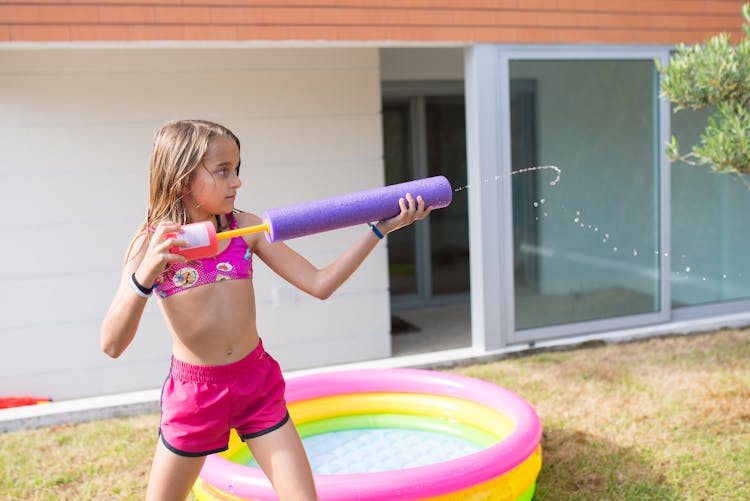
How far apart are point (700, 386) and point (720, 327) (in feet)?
5.88

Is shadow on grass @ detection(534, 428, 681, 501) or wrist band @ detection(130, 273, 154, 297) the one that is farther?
shadow on grass @ detection(534, 428, 681, 501)

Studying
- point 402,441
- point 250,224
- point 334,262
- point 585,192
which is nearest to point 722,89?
point 585,192

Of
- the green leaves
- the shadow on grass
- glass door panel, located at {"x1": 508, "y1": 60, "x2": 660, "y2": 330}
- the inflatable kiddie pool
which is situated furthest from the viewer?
glass door panel, located at {"x1": 508, "y1": 60, "x2": 660, "y2": 330}

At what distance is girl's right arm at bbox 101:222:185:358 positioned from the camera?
1989 millimetres

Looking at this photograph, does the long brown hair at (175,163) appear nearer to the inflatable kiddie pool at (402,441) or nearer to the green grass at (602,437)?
the inflatable kiddie pool at (402,441)

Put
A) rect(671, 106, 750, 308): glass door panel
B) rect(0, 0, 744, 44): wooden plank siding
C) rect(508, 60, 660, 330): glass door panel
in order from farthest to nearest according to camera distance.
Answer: rect(671, 106, 750, 308): glass door panel < rect(508, 60, 660, 330): glass door panel < rect(0, 0, 744, 44): wooden plank siding

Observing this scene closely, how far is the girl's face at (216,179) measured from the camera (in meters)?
2.27

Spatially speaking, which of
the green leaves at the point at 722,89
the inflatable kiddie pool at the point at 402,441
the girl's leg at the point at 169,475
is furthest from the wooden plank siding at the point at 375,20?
the girl's leg at the point at 169,475

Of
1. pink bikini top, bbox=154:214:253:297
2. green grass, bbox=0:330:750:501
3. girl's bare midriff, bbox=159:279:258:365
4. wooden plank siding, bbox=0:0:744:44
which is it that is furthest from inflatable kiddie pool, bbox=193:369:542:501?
wooden plank siding, bbox=0:0:744:44

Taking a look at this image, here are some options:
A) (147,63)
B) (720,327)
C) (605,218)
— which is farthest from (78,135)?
(720,327)

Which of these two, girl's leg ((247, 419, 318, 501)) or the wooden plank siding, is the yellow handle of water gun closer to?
girl's leg ((247, 419, 318, 501))

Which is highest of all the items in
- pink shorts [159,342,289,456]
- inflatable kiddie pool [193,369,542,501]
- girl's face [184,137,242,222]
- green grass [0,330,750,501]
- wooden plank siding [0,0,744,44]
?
wooden plank siding [0,0,744,44]

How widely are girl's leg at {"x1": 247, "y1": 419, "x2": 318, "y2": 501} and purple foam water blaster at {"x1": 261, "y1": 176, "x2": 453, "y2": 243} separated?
0.62m

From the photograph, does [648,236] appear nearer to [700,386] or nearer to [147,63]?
[700,386]
